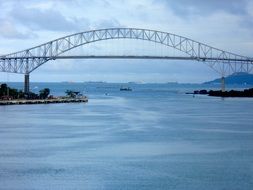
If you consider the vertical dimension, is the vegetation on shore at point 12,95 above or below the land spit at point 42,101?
above

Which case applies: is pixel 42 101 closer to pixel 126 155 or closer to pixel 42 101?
pixel 42 101

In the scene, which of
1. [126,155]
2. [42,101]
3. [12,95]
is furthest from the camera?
[12,95]

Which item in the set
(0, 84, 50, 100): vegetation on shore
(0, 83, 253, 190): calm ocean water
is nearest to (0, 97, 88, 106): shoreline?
(0, 84, 50, 100): vegetation on shore

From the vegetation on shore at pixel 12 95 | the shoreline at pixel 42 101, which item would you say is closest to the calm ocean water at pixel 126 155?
the shoreline at pixel 42 101

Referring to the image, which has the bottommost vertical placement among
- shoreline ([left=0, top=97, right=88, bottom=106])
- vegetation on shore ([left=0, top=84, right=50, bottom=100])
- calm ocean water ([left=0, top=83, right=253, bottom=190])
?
calm ocean water ([left=0, top=83, right=253, bottom=190])

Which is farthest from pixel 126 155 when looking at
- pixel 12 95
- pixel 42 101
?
pixel 12 95

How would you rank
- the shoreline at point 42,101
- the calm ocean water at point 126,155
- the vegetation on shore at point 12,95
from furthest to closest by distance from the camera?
the vegetation on shore at point 12,95, the shoreline at point 42,101, the calm ocean water at point 126,155

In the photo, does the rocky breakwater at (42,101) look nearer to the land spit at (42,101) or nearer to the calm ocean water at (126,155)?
the land spit at (42,101)

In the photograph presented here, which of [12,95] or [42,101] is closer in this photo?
[42,101]

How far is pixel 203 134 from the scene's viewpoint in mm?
38938

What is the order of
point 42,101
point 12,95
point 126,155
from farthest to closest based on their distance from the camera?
point 12,95 → point 42,101 → point 126,155

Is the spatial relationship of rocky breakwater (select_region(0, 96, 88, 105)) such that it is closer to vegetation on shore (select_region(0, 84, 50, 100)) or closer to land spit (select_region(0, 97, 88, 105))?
land spit (select_region(0, 97, 88, 105))

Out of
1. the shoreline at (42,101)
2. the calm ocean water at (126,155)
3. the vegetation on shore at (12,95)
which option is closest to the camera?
the calm ocean water at (126,155)

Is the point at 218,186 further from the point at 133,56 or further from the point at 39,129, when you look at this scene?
the point at 133,56
